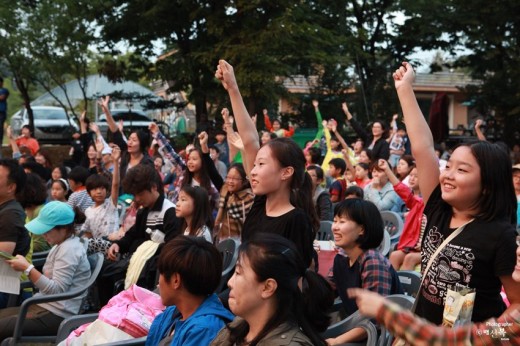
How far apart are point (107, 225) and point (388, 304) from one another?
527 cm

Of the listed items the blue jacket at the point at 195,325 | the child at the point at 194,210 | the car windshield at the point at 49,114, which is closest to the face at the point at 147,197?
the child at the point at 194,210

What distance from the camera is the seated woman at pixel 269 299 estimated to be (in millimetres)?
2787

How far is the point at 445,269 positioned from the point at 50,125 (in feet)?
74.4

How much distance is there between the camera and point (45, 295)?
15.2ft

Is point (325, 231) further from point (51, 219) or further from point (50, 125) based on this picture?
point (50, 125)

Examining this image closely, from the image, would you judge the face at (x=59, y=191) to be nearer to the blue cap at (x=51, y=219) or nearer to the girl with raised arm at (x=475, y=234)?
the blue cap at (x=51, y=219)

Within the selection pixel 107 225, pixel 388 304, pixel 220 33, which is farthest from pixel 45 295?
pixel 220 33

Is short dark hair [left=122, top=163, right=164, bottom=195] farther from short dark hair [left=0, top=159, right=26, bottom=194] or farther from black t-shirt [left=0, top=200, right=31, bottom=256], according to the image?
black t-shirt [left=0, top=200, right=31, bottom=256]

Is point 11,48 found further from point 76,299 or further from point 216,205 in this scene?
point 76,299

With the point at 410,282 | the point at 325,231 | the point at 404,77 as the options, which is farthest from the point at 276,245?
the point at 325,231

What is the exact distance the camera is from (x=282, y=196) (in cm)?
367

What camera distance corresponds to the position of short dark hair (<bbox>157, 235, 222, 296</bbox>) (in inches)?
132

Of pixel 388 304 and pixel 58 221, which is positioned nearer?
pixel 388 304

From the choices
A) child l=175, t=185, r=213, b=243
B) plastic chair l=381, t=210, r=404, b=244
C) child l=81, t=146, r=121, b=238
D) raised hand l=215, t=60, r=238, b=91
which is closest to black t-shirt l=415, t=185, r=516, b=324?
raised hand l=215, t=60, r=238, b=91
